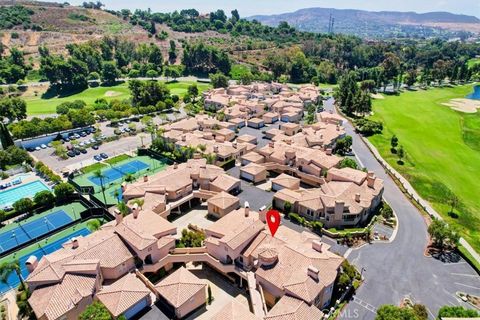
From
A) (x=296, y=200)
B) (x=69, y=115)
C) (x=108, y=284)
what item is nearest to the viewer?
(x=108, y=284)

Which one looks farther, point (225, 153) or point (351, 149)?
point (351, 149)

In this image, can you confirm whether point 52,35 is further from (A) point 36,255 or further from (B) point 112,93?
(A) point 36,255

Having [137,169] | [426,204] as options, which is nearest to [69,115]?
[137,169]

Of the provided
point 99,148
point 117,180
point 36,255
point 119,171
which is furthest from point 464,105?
point 36,255

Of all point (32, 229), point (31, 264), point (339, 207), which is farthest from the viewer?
point (32, 229)

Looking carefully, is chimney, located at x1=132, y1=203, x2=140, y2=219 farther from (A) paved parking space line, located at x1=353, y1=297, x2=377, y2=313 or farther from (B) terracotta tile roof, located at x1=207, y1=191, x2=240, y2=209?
(A) paved parking space line, located at x1=353, y1=297, x2=377, y2=313

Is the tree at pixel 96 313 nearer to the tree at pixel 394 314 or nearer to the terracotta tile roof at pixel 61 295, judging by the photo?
the terracotta tile roof at pixel 61 295

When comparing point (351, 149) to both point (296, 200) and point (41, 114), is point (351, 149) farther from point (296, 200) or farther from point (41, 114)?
point (41, 114)

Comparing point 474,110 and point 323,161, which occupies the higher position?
point 323,161
